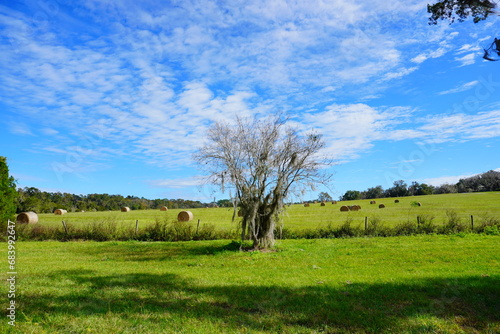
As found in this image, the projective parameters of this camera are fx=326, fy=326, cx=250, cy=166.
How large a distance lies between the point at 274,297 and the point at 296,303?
2.23ft

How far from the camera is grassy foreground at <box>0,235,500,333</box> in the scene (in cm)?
595

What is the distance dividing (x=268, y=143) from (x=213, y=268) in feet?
24.1

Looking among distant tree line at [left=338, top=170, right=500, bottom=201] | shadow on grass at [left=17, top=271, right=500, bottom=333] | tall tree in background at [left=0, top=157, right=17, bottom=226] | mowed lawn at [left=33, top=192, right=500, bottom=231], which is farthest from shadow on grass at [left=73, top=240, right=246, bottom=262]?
distant tree line at [left=338, top=170, right=500, bottom=201]

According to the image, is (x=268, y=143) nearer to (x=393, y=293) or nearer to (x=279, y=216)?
(x=279, y=216)

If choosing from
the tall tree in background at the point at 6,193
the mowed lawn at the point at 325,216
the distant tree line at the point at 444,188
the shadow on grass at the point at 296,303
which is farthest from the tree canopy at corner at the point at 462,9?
the distant tree line at the point at 444,188

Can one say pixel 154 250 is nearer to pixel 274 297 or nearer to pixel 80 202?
pixel 274 297

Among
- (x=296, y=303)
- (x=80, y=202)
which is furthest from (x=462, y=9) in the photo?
(x=80, y=202)

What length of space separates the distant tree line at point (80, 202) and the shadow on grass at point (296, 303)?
69905 mm

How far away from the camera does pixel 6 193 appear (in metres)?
26.5

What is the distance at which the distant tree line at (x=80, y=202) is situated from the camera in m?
68.7

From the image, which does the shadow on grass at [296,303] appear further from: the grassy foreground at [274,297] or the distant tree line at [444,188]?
the distant tree line at [444,188]

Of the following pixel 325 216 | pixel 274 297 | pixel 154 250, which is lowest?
pixel 154 250

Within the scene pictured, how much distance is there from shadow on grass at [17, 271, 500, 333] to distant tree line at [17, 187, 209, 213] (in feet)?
229

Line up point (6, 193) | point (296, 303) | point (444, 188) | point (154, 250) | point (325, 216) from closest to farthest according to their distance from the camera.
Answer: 1. point (296, 303)
2. point (154, 250)
3. point (6, 193)
4. point (325, 216)
5. point (444, 188)
